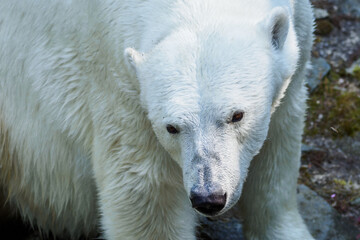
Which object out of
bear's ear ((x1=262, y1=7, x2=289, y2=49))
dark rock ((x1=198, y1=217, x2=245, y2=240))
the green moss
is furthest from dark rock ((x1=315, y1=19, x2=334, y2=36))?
bear's ear ((x1=262, y1=7, x2=289, y2=49))

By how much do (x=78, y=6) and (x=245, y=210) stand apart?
5.56 ft

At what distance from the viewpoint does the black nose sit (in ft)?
9.45

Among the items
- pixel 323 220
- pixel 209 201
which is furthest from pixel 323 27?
pixel 209 201

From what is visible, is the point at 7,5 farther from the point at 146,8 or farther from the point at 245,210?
the point at 245,210

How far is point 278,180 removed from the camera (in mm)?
4117

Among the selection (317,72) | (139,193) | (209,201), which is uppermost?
(209,201)

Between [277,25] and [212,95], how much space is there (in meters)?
0.52

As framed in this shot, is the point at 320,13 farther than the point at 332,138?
Yes

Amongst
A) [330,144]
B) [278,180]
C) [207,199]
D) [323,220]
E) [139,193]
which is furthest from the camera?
[330,144]

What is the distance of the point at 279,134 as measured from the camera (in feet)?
12.9

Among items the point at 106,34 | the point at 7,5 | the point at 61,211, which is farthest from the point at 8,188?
the point at 106,34

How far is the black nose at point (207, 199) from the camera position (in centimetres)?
288

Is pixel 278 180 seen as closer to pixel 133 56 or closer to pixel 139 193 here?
pixel 139 193

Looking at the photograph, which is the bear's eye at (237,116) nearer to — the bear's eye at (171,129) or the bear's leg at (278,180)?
the bear's eye at (171,129)
